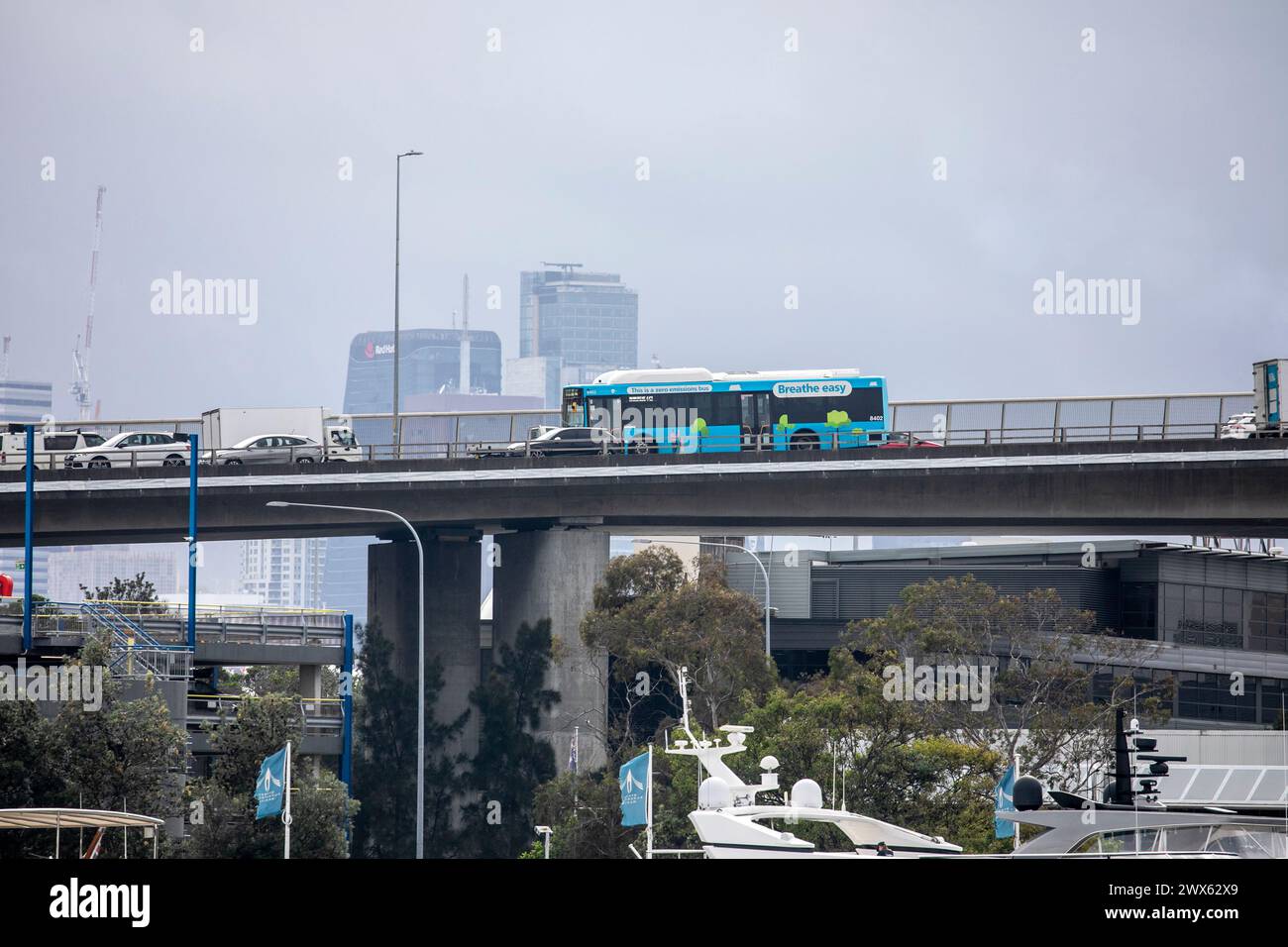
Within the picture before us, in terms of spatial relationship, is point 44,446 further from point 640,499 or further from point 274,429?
point 640,499

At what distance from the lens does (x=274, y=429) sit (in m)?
69.8

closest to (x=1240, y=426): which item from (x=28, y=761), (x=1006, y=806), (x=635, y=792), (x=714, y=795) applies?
(x=1006, y=806)

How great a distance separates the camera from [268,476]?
63812 mm

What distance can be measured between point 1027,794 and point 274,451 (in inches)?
2083

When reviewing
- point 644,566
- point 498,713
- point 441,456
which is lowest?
point 498,713

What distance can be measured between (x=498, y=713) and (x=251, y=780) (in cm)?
2084

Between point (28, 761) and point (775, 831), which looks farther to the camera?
point (28, 761)

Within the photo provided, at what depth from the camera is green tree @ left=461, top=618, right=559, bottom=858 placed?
64.6m

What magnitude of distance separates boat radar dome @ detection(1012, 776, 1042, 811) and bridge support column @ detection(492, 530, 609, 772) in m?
44.9

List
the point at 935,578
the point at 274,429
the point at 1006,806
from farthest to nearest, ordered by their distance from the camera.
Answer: the point at 935,578 → the point at 274,429 → the point at 1006,806

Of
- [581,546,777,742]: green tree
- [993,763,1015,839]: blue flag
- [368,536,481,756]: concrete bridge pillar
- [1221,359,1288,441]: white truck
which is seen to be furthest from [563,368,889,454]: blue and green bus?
[993,763,1015,839]: blue flag
